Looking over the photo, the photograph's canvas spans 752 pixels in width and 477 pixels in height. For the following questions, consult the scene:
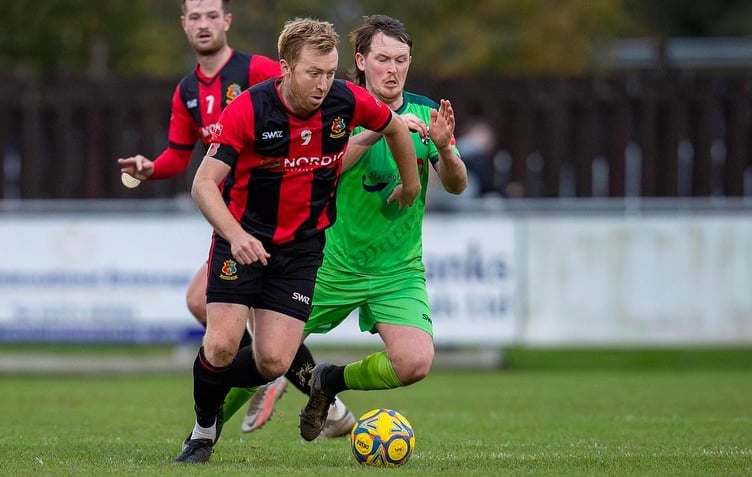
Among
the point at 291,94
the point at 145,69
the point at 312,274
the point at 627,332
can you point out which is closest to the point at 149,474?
the point at 312,274

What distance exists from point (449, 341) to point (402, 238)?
639 cm

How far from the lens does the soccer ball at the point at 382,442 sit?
6.63 metres

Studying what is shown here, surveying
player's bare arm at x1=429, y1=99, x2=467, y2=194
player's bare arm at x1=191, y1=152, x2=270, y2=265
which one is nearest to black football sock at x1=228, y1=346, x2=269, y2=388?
player's bare arm at x1=191, y1=152, x2=270, y2=265

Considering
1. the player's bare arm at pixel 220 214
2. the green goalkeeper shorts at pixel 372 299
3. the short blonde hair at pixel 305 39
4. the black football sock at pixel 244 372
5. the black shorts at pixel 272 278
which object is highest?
the short blonde hair at pixel 305 39

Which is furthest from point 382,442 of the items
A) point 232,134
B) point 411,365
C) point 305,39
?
point 305,39

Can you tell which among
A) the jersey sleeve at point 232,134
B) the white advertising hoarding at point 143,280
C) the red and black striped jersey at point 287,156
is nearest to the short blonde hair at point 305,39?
the red and black striped jersey at point 287,156

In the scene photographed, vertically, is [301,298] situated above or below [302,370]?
above

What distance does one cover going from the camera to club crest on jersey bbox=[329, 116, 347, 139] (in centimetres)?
671

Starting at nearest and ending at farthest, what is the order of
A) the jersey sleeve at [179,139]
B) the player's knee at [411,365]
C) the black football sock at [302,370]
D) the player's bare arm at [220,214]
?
1. the player's bare arm at [220,214]
2. the player's knee at [411,365]
3. the black football sock at [302,370]
4. the jersey sleeve at [179,139]

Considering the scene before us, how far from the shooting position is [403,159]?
22.9 feet

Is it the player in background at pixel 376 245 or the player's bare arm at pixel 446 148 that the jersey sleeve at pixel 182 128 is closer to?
the player in background at pixel 376 245

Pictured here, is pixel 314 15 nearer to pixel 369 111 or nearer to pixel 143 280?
pixel 143 280

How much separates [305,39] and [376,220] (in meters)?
1.34

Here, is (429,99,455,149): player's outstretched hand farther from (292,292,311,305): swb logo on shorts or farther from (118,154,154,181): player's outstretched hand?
(118,154,154,181): player's outstretched hand
